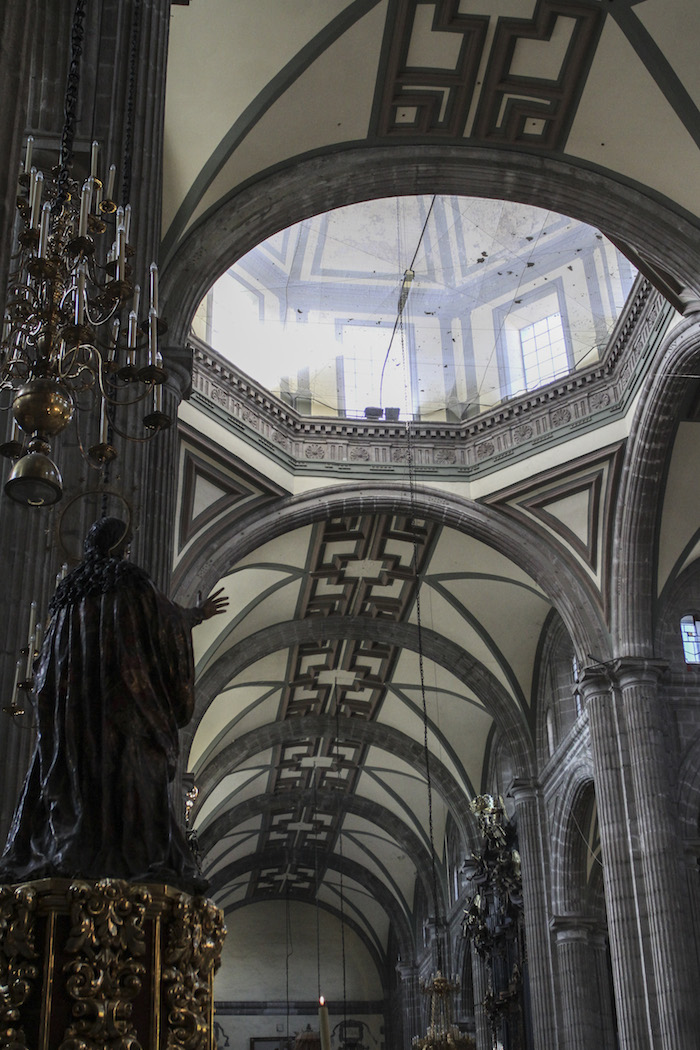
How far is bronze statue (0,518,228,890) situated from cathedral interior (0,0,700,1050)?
0.84 meters

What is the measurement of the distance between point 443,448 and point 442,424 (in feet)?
1.12

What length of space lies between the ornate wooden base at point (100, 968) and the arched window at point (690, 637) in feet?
42.2

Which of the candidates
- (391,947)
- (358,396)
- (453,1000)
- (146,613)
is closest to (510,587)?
(358,396)

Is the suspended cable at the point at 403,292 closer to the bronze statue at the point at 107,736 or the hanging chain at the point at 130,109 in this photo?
the hanging chain at the point at 130,109

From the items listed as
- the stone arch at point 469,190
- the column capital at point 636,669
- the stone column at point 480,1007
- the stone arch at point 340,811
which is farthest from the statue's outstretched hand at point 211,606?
the stone arch at point 340,811

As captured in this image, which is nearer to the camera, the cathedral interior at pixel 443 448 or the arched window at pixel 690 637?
the cathedral interior at pixel 443 448

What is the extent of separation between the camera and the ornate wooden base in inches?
100.0

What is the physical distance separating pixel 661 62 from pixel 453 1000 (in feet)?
59.8

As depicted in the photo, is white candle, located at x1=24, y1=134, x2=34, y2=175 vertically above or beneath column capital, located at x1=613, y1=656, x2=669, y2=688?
beneath

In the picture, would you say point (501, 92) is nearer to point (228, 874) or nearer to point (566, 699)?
point (566, 699)

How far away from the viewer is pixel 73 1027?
253 cm

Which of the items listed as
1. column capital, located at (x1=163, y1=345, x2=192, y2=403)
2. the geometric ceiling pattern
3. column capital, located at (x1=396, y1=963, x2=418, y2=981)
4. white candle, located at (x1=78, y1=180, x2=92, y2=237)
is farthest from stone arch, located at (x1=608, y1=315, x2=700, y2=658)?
column capital, located at (x1=396, y1=963, x2=418, y2=981)

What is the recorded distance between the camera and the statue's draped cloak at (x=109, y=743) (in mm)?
2869

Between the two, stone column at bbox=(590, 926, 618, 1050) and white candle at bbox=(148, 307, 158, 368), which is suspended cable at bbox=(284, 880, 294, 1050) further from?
white candle at bbox=(148, 307, 158, 368)
